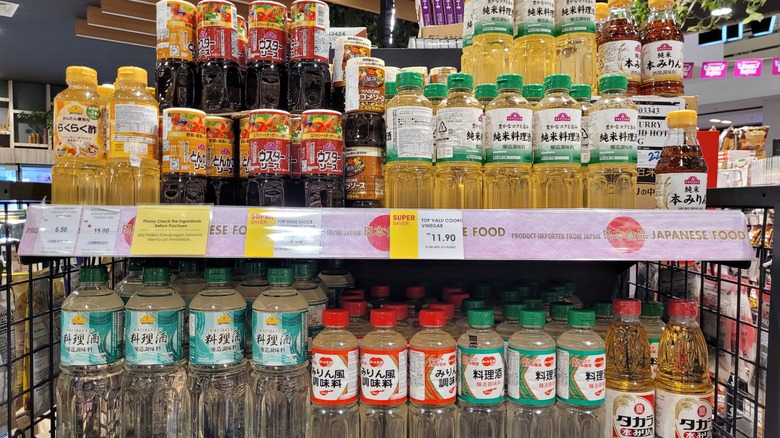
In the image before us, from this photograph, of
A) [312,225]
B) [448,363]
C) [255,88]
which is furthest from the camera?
[255,88]

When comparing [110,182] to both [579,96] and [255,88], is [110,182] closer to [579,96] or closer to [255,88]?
[255,88]

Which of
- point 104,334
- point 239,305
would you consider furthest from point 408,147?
point 104,334

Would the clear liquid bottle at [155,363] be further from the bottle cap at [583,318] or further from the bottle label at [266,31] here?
the bottle cap at [583,318]

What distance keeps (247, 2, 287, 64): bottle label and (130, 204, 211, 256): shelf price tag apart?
0.60m

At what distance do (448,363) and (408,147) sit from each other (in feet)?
1.85

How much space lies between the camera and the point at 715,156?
166 cm

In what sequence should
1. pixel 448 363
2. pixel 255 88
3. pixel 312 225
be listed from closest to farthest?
pixel 312 225, pixel 448 363, pixel 255 88

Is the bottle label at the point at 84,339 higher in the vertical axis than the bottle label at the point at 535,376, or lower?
higher

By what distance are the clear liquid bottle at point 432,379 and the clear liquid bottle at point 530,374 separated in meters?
0.15

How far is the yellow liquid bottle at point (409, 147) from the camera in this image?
1.34 meters

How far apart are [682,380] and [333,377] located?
954 millimetres

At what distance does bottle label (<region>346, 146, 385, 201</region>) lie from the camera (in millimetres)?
1454

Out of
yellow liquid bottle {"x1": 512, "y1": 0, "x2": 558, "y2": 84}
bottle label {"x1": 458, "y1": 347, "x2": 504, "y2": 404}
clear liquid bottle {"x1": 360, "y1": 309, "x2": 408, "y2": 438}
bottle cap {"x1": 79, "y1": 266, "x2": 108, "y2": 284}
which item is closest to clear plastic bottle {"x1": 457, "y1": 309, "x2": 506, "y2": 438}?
bottle label {"x1": 458, "y1": 347, "x2": 504, "y2": 404}

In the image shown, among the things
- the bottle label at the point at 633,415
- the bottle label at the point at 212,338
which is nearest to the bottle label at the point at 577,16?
the bottle label at the point at 633,415
